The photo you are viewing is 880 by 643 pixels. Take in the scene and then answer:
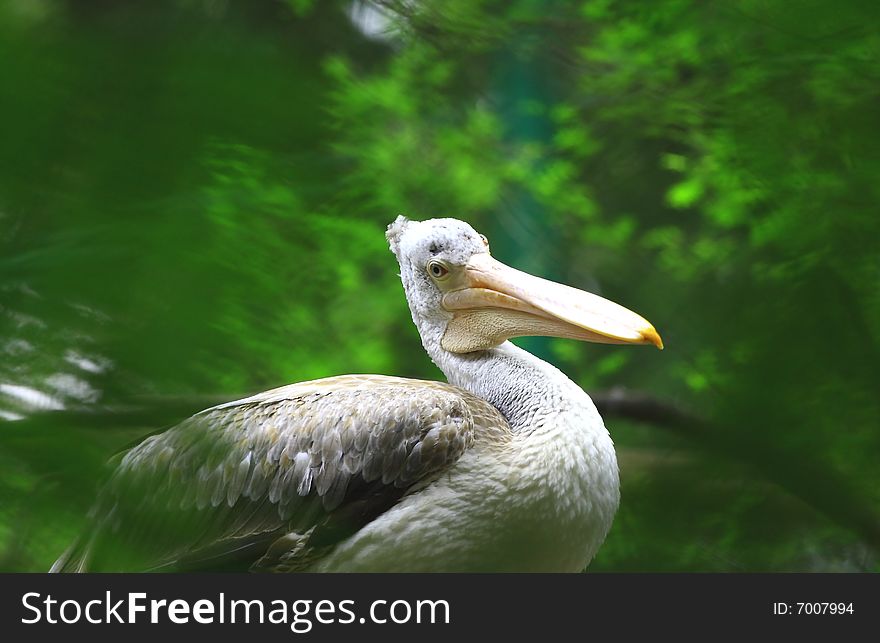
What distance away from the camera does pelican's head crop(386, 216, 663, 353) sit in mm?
2094

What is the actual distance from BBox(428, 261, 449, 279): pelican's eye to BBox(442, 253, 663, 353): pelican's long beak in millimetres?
40

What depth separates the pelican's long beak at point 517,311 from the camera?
6.22 feet

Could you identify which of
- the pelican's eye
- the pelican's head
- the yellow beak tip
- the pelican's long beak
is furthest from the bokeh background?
the pelican's eye

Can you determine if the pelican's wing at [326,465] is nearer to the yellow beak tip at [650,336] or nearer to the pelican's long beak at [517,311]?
the pelican's long beak at [517,311]

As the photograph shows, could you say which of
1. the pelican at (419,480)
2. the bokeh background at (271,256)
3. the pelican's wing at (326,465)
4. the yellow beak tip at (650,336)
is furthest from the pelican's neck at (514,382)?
the bokeh background at (271,256)

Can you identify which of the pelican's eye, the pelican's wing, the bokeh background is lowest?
the pelican's wing

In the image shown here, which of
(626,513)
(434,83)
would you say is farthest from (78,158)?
(434,83)

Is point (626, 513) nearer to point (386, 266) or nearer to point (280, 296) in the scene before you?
point (280, 296)

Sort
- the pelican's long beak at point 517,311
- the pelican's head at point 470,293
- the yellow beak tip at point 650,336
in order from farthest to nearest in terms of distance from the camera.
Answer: the pelican's head at point 470,293, the pelican's long beak at point 517,311, the yellow beak tip at point 650,336

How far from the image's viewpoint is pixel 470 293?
2275mm

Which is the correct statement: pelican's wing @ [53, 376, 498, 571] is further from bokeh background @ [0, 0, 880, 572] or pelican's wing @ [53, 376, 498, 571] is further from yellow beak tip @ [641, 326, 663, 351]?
bokeh background @ [0, 0, 880, 572]

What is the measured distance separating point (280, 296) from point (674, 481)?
0.32 meters

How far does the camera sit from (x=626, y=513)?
715mm

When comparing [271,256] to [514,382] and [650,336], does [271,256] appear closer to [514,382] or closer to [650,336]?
[650,336]
